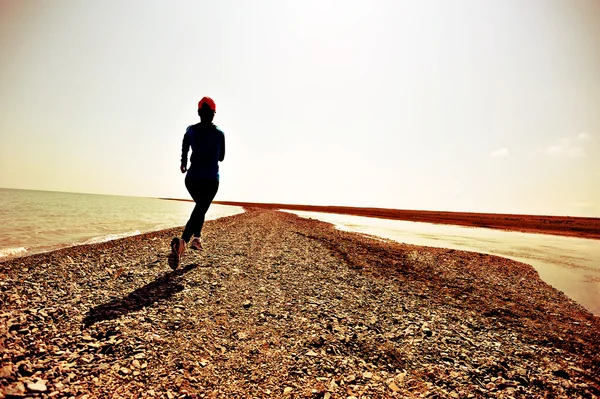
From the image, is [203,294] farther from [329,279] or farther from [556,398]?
[556,398]

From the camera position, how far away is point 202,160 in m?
7.27

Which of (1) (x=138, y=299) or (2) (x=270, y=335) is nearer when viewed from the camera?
(2) (x=270, y=335)

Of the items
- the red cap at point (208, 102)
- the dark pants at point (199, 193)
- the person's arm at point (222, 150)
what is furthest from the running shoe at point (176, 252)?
the red cap at point (208, 102)

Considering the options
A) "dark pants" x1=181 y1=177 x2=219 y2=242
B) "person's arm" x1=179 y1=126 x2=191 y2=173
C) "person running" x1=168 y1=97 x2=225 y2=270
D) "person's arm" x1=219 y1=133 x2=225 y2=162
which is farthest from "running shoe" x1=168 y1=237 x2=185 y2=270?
"person's arm" x1=219 y1=133 x2=225 y2=162

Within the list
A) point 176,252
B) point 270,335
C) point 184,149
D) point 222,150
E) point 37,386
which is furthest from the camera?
point 222,150

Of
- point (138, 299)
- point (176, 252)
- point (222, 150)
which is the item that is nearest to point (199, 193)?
point (222, 150)

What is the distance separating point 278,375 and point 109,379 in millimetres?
1957

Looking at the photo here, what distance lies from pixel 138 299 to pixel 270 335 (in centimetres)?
289

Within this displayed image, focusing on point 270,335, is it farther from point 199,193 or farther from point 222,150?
point 222,150

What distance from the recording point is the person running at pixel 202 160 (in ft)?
23.5

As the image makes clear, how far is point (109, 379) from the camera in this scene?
9.93 feet

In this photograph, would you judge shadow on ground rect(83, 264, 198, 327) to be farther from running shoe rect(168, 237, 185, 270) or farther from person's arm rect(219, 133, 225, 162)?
person's arm rect(219, 133, 225, 162)

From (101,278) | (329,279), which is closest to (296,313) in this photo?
(329,279)

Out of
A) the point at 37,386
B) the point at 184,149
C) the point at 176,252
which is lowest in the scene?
the point at 37,386
